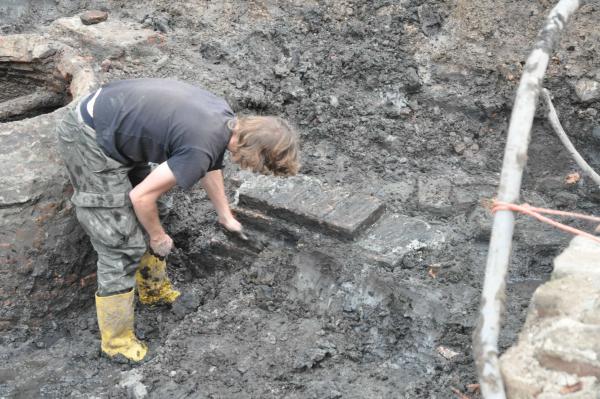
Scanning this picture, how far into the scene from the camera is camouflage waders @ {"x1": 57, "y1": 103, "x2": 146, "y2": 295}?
3264 millimetres

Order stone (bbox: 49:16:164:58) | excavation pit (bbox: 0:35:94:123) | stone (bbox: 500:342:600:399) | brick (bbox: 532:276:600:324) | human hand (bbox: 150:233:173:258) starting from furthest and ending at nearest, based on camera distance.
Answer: stone (bbox: 49:16:164:58) → excavation pit (bbox: 0:35:94:123) → human hand (bbox: 150:233:173:258) → brick (bbox: 532:276:600:324) → stone (bbox: 500:342:600:399)

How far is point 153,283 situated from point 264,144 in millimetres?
1381

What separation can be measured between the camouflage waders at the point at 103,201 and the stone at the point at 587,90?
3.12 metres

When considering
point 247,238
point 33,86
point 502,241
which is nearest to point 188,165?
point 247,238

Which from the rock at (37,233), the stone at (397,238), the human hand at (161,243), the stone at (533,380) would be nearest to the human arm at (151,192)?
the human hand at (161,243)

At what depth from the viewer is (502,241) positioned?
2.37 m

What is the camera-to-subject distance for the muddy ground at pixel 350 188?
3332mm

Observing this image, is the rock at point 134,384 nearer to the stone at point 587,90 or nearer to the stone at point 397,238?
the stone at point 397,238

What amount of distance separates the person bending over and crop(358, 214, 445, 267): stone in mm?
842

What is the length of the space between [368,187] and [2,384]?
248 cm

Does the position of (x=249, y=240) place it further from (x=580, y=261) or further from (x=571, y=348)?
(x=571, y=348)

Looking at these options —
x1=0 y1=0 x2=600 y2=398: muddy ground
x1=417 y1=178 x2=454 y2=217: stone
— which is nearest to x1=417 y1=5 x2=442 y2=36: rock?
x1=0 y1=0 x2=600 y2=398: muddy ground

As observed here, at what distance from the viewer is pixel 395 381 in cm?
318

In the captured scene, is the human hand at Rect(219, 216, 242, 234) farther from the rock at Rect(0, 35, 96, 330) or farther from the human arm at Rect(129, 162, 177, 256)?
the rock at Rect(0, 35, 96, 330)
